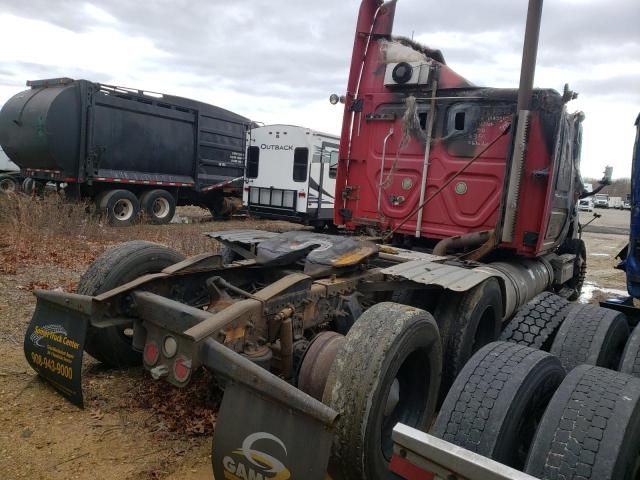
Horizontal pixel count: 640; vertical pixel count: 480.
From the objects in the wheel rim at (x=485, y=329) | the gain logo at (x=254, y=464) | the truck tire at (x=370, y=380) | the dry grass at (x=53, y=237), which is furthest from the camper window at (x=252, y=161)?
the gain logo at (x=254, y=464)

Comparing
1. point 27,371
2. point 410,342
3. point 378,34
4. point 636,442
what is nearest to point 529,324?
point 410,342

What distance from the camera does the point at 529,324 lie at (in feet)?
13.5

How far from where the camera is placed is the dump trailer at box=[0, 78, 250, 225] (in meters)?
12.7

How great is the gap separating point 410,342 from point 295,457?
2.88ft

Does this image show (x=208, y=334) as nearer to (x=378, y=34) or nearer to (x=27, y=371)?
(x=27, y=371)

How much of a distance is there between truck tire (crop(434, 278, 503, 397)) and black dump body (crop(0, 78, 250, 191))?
1177 centimetres

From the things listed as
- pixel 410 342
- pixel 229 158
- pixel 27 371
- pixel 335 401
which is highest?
pixel 229 158

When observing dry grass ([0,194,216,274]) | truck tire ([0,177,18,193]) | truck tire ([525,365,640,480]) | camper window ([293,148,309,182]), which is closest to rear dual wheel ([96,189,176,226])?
dry grass ([0,194,216,274])

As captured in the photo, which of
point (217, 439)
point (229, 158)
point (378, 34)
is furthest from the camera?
point (229, 158)

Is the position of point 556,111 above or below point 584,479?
above

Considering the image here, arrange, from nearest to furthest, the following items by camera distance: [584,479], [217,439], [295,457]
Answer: [584,479] → [295,457] → [217,439]

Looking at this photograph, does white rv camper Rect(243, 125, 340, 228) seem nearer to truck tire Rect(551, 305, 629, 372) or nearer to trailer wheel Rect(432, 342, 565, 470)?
truck tire Rect(551, 305, 629, 372)

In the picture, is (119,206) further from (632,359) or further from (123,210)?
(632,359)

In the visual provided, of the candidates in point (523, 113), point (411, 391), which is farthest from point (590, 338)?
point (523, 113)
